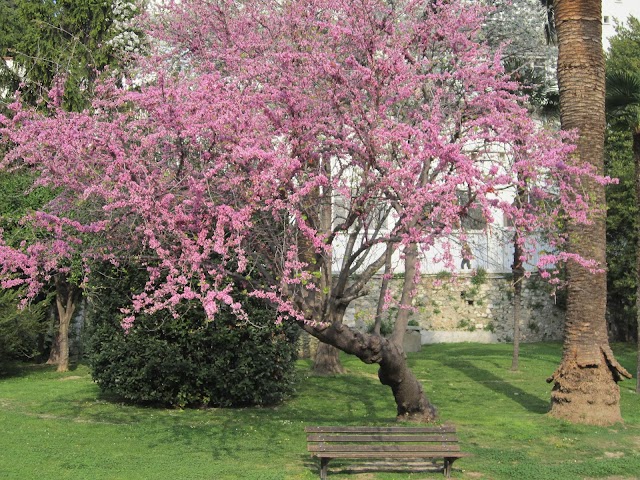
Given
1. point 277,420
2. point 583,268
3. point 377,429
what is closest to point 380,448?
point 377,429

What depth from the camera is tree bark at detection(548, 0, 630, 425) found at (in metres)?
13.6

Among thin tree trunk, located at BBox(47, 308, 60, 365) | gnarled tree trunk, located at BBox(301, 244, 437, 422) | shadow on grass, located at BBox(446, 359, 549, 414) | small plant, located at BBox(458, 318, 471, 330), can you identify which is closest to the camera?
gnarled tree trunk, located at BBox(301, 244, 437, 422)

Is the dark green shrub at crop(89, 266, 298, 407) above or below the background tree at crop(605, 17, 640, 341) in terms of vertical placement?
below

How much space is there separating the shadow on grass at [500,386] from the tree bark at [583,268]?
4.98ft

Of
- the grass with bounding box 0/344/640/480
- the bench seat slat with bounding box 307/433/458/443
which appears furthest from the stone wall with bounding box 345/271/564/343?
the bench seat slat with bounding box 307/433/458/443

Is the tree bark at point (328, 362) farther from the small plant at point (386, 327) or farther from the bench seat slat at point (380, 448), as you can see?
the bench seat slat at point (380, 448)

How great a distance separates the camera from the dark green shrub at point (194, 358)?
Answer: 49.6 ft

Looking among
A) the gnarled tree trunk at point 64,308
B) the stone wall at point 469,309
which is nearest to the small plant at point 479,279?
the stone wall at point 469,309

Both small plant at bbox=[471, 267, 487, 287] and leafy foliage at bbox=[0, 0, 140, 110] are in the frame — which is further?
small plant at bbox=[471, 267, 487, 287]

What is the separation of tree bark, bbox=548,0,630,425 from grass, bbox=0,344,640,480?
449 millimetres

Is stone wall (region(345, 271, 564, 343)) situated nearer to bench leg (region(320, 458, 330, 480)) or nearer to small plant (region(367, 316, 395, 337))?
small plant (region(367, 316, 395, 337))

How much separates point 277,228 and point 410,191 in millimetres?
2011

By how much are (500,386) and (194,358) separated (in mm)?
7378

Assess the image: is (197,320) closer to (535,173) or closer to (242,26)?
(242,26)
